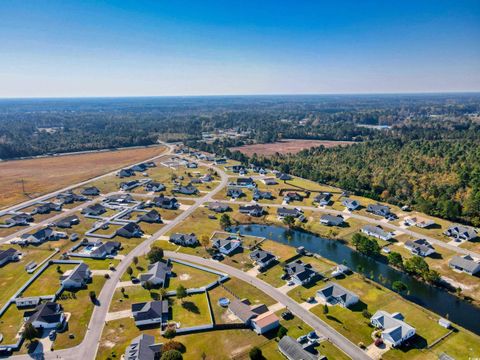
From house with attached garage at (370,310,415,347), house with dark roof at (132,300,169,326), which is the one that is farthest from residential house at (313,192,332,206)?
house with dark roof at (132,300,169,326)

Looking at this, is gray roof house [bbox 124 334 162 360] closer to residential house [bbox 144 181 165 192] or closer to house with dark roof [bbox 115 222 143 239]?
house with dark roof [bbox 115 222 143 239]

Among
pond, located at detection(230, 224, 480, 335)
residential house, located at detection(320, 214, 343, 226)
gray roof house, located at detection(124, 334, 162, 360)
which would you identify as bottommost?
pond, located at detection(230, 224, 480, 335)

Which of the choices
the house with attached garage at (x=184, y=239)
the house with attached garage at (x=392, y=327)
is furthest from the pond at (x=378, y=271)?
the house with attached garage at (x=184, y=239)

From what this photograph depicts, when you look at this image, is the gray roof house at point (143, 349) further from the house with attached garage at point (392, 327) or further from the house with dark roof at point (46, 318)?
the house with attached garage at point (392, 327)

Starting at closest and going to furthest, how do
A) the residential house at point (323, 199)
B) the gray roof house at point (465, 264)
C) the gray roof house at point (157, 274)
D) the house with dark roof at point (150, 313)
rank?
the house with dark roof at point (150, 313) < the gray roof house at point (157, 274) < the gray roof house at point (465, 264) < the residential house at point (323, 199)

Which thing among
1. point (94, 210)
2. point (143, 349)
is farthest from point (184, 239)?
point (94, 210)

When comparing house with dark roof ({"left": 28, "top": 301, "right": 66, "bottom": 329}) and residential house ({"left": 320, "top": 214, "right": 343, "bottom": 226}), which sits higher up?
house with dark roof ({"left": 28, "top": 301, "right": 66, "bottom": 329})
